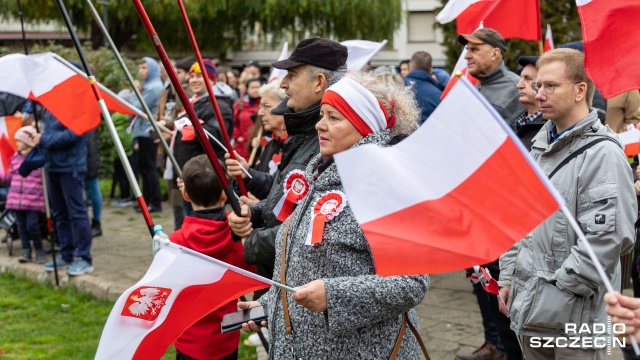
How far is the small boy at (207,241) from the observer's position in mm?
4500

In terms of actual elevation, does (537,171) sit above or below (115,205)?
above

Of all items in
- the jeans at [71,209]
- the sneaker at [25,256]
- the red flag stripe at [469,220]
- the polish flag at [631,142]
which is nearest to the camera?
the red flag stripe at [469,220]

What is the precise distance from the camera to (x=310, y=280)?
3129 millimetres

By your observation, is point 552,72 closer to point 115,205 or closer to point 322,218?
point 322,218

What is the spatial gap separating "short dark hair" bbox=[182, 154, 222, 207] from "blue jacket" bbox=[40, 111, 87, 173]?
393 centimetres

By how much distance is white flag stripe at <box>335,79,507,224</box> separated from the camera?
2432mm

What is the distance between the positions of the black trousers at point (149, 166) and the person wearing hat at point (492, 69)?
7.48m

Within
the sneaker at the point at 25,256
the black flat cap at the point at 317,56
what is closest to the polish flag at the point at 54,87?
the black flat cap at the point at 317,56

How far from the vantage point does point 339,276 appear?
10.1 feet

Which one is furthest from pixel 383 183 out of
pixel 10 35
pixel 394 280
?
pixel 10 35

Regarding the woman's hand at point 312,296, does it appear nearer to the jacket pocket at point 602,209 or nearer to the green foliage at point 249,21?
the jacket pocket at point 602,209

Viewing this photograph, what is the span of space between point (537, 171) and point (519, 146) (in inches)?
3.4
